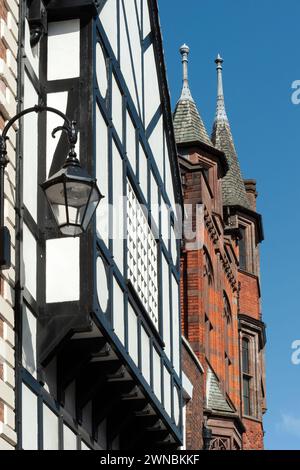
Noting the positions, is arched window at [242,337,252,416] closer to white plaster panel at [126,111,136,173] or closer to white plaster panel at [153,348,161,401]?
white plaster panel at [153,348,161,401]

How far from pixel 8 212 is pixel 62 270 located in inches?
55.2

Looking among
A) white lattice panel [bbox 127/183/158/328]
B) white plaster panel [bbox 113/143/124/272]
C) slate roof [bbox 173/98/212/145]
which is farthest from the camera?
slate roof [bbox 173/98/212/145]

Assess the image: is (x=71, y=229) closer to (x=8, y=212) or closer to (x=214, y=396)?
(x=8, y=212)

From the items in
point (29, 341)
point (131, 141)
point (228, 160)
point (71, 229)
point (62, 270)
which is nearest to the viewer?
point (71, 229)

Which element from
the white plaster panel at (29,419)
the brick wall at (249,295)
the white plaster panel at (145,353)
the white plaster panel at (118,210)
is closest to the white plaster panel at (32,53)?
the white plaster panel at (118,210)

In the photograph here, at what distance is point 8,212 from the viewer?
1538cm

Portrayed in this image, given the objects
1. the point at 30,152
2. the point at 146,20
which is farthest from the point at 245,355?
the point at 30,152

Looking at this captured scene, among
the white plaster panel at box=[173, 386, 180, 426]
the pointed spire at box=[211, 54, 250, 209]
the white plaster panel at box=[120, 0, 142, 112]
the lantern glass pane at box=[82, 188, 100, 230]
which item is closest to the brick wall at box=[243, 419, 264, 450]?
the pointed spire at box=[211, 54, 250, 209]

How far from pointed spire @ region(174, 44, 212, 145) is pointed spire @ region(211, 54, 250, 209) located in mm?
5890

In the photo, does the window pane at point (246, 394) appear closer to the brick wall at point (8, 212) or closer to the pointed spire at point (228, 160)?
the pointed spire at point (228, 160)

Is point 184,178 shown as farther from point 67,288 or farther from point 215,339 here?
point 67,288

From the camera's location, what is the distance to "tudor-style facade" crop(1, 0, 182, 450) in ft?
53.3
